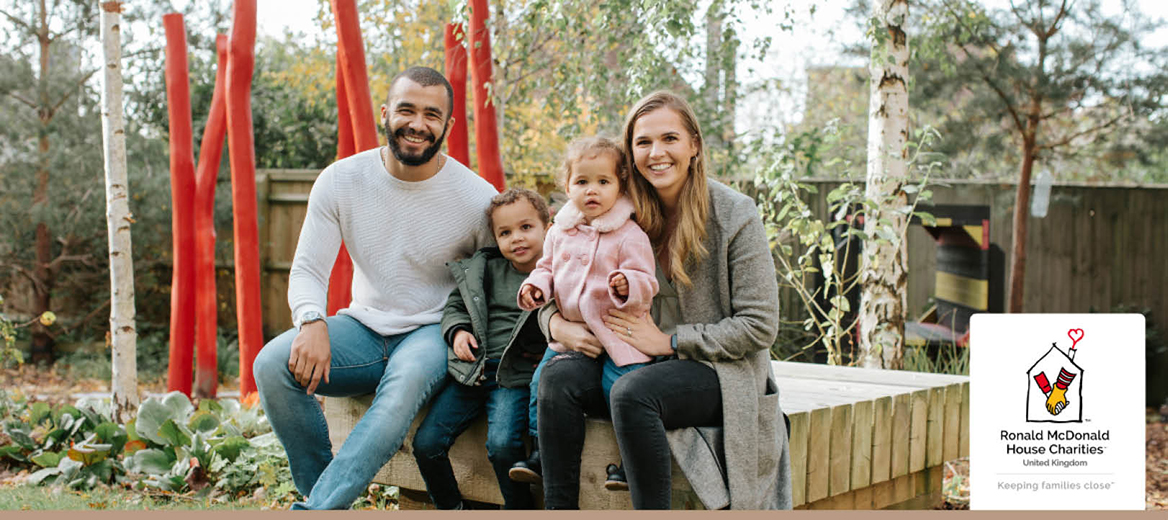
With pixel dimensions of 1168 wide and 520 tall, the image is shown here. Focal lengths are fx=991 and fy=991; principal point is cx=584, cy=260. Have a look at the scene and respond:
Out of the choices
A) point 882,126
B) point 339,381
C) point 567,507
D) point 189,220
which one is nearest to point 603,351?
point 567,507

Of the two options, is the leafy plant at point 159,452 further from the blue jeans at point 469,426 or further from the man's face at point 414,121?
the man's face at point 414,121

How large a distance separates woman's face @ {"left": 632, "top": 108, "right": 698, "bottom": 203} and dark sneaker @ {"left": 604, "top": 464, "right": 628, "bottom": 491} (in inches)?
25.8

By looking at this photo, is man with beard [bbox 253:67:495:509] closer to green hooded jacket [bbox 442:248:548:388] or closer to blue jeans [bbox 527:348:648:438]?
green hooded jacket [bbox 442:248:548:388]

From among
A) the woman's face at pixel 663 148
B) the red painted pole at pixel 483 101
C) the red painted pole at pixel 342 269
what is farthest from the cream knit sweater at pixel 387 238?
the red painted pole at pixel 342 269

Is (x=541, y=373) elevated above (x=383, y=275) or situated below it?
below

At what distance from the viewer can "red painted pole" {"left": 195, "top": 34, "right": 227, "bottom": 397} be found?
16.4 feet

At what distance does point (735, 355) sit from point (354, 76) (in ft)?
8.80

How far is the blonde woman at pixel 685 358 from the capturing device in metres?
2.14

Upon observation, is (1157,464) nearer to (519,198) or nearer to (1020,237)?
(1020,237)

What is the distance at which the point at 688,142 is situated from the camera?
2303 millimetres

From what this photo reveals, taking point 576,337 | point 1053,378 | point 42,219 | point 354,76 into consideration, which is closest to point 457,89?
point 354,76

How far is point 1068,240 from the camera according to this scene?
25.5 ft

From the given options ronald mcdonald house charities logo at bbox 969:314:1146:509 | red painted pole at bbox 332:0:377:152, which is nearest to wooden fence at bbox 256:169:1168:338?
red painted pole at bbox 332:0:377:152

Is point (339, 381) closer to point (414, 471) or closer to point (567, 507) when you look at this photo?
point (414, 471)
